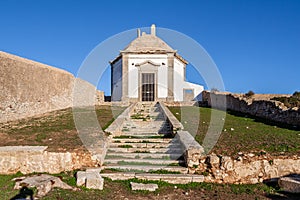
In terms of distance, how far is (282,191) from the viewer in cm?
685

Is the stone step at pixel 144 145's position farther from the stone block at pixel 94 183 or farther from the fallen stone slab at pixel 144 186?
the stone block at pixel 94 183

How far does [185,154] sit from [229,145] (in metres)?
1.53

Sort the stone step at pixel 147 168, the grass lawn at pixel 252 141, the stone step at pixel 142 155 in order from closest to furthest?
1. the stone step at pixel 147 168
2. the grass lawn at pixel 252 141
3. the stone step at pixel 142 155

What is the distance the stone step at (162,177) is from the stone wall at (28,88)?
767 cm

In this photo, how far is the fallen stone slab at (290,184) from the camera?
662 cm

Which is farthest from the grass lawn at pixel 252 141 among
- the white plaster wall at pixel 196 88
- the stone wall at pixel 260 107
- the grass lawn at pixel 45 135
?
the white plaster wall at pixel 196 88

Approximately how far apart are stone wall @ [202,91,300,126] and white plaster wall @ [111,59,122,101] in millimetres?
8036

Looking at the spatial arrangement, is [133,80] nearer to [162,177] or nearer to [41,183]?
[162,177]

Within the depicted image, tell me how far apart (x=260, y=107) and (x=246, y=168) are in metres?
11.2

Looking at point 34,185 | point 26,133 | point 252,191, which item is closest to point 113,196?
point 34,185

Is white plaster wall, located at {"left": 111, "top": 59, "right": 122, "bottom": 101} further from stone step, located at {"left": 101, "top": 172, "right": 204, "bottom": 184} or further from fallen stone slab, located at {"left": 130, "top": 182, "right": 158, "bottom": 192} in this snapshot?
fallen stone slab, located at {"left": 130, "top": 182, "right": 158, "bottom": 192}

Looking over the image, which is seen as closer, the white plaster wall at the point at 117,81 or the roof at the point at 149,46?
the roof at the point at 149,46

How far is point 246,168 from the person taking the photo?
7.49 m

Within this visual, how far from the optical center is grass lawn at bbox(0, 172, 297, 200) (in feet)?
20.1
